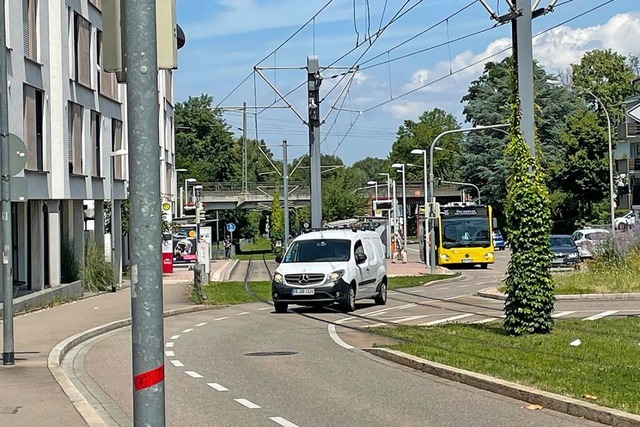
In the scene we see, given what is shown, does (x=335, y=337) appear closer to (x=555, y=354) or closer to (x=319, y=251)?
(x=555, y=354)

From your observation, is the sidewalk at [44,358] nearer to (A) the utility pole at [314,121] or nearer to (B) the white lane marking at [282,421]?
(B) the white lane marking at [282,421]

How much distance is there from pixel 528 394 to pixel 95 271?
28.0 m

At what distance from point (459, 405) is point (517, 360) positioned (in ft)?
9.08

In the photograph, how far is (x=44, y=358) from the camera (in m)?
16.3

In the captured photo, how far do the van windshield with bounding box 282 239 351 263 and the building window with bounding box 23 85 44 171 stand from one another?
745 centimetres

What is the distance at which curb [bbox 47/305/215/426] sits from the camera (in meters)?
10.9

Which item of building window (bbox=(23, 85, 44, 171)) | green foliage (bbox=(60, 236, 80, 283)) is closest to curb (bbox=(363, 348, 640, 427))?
building window (bbox=(23, 85, 44, 171))

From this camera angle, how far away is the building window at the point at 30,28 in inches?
1121

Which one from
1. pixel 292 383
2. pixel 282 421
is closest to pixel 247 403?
pixel 282 421

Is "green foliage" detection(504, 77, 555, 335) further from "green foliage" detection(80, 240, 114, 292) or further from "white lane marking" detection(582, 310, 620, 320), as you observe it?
"green foliage" detection(80, 240, 114, 292)

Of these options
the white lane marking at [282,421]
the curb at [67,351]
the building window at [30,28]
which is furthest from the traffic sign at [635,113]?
the building window at [30,28]

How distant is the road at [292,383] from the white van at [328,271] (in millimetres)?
1723

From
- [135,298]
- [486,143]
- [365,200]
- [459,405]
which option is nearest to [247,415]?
[459,405]

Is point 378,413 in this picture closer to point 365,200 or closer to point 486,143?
point 486,143
